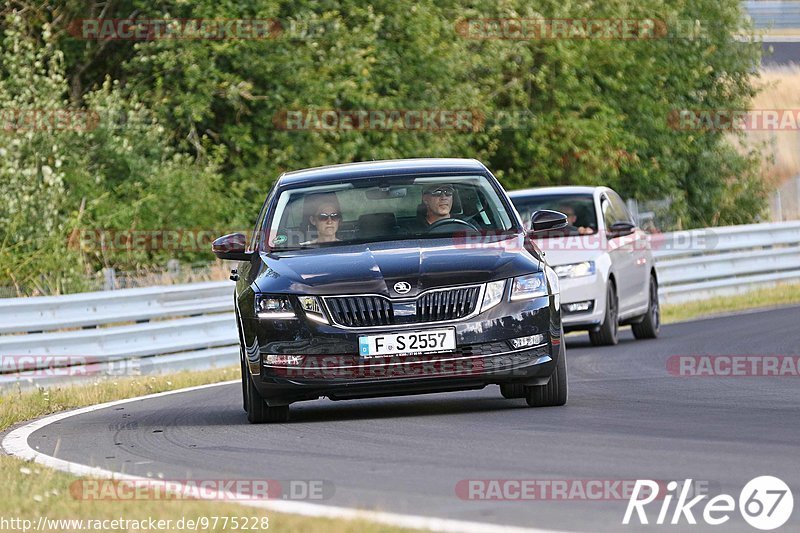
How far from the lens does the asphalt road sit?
679 centimetres

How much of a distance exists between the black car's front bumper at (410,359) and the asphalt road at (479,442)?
0.78 ft

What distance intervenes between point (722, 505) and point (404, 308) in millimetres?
3581

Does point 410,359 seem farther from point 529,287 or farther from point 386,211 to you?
point 386,211

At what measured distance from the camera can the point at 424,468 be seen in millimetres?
7621

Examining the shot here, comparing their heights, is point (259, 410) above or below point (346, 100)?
above

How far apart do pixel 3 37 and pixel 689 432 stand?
2234 cm

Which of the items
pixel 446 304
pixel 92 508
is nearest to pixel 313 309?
pixel 446 304

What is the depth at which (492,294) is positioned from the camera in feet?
31.9

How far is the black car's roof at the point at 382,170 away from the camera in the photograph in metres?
11.1

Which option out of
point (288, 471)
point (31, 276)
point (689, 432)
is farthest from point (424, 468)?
point (31, 276)

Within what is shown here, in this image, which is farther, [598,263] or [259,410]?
[598,263]

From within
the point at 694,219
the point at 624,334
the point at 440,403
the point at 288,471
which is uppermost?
the point at 288,471

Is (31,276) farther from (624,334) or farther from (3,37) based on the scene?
(3,37)

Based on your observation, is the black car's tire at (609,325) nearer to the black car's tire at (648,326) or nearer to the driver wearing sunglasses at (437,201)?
the black car's tire at (648,326)
